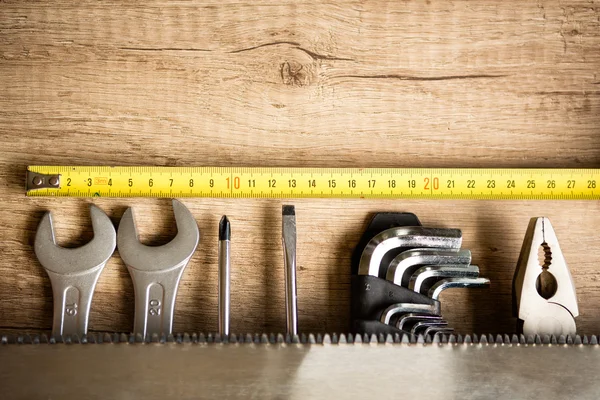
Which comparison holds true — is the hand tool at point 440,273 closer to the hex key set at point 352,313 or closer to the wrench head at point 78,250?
the hex key set at point 352,313

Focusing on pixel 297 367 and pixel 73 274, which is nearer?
pixel 297 367

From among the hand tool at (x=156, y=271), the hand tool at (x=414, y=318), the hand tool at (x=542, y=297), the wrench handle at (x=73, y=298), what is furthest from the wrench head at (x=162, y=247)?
the hand tool at (x=542, y=297)

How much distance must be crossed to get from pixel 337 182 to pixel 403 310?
0.37m

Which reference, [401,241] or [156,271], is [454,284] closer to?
[401,241]

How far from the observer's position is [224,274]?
1.35 meters

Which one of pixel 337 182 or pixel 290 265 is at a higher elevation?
pixel 337 182

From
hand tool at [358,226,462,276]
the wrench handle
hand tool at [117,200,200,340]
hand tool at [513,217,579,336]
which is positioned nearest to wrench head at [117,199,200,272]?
hand tool at [117,200,200,340]

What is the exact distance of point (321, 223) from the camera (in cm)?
148

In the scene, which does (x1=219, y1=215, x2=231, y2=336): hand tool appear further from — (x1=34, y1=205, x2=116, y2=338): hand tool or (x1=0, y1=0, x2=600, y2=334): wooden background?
(x1=34, y1=205, x2=116, y2=338): hand tool

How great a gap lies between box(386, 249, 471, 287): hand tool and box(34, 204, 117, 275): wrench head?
0.73 metres

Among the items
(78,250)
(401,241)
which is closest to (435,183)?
(401,241)

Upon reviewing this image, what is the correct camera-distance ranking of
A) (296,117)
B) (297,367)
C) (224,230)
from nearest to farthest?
(297,367) → (224,230) → (296,117)

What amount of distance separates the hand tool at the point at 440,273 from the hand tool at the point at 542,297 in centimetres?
12

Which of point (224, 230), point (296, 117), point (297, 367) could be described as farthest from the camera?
point (296, 117)
